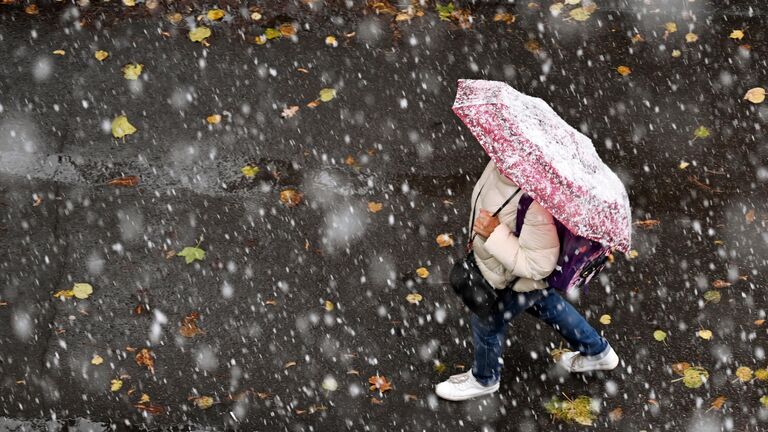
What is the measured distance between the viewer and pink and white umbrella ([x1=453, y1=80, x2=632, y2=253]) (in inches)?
118

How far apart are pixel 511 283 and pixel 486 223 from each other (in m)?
0.42

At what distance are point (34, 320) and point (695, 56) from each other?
546cm

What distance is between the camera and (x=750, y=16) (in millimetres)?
6512

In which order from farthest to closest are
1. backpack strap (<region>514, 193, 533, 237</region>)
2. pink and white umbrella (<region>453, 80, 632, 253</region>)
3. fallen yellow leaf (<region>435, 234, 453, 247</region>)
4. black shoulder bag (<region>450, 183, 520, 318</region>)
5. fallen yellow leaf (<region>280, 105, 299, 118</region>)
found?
fallen yellow leaf (<region>280, 105, 299, 118</region>) < fallen yellow leaf (<region>435, 234, 453, 247</region>) < black shoulder bag (<region>450, 183, 520, 318</region>) < backpack strap (<region>514, 193, 533, 237</region>) < pink and white umbrella (<region>453, 80, 632, 253</region>)

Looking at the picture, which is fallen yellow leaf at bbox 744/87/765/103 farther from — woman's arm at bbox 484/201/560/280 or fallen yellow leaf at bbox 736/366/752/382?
woman's arm at bbox 484/201/560/280

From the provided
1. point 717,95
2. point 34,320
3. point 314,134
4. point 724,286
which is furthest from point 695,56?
point 34,320

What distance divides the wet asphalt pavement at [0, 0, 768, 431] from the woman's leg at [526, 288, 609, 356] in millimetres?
368

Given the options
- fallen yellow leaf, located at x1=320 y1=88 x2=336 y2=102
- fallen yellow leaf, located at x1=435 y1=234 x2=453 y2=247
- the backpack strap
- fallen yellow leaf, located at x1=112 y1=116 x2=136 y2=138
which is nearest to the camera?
the backpack strap

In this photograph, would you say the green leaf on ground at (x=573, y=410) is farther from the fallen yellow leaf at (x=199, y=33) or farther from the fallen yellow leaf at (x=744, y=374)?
the fallen yellow leaf at (x=199, y=33)

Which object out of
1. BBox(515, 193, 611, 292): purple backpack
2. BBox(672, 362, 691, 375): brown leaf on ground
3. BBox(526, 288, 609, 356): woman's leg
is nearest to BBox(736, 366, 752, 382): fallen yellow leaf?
BBox(672, 362, 691, 375): brown leaf on ground

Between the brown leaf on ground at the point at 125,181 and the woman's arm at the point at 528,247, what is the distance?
119 inches

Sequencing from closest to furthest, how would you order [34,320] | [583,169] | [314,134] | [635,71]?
[583,169]
[34,320]
[314,134]
[635,71]

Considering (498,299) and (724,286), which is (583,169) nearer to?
(498,299)

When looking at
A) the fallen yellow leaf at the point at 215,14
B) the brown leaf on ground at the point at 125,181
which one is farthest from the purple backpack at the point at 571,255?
the fallen yellow leaf at the point at 215,14
